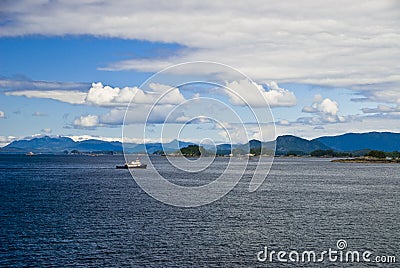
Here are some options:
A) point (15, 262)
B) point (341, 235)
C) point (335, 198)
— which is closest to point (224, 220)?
point (341, 235)

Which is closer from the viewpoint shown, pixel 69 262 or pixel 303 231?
pixel 69 262

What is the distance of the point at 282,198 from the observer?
9425cm

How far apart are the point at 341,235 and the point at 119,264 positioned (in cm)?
2573

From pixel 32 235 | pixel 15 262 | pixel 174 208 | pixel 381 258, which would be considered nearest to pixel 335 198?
pixel 174 208

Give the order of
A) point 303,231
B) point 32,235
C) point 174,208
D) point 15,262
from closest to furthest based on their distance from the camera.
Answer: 1. point 15,262
2. point 32,235
3. point 303,231
4. point 174,208

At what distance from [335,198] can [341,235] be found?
40300 millimetres

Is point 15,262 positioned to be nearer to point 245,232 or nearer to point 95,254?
point 95,254

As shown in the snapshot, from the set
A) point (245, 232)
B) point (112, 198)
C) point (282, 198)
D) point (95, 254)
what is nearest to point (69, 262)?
point (95, 254)

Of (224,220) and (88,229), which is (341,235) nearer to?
(224,220)

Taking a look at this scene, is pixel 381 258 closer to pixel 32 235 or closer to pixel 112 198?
pixel 32 235

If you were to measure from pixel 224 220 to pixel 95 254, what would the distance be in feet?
76.3

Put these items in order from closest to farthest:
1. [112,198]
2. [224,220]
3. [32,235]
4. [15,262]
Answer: [15,262] < [32,235] < [224,220] < [112,198]

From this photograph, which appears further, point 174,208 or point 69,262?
point 174,208

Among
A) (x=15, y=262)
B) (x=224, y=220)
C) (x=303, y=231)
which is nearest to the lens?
(x=15, y=262)
